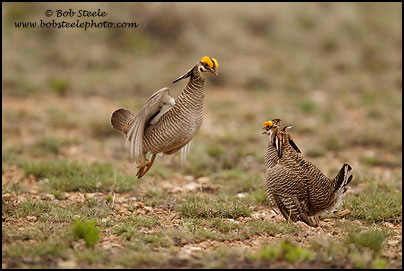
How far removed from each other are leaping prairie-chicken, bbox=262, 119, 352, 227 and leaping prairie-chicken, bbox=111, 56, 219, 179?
0.81 meters

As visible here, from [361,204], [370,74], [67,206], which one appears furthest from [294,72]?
[67,206]

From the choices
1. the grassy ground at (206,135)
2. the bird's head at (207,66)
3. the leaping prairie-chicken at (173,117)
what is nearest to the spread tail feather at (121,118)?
the leaping prairie-chicken at (173,117)

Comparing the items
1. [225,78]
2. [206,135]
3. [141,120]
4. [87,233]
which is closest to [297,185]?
[141,120]

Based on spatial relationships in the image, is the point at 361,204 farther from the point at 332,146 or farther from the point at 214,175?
the point at 332,146

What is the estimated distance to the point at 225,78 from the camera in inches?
508

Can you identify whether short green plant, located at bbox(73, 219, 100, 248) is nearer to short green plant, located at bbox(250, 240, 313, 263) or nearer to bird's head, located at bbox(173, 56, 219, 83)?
short green plant, located at bbox(250, 240, 313, 263)

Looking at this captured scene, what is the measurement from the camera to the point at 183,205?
5738 mm

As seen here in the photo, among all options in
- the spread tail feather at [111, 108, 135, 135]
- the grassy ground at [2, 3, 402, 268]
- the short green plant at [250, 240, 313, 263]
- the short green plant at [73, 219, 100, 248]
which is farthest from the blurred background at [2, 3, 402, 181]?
the short green plant at [250, 240, 313, 263]

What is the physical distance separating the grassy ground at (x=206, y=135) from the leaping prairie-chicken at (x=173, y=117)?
662 millimetres

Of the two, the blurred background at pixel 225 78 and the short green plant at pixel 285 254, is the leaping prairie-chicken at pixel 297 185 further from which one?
the blurred background at pixel 225 78

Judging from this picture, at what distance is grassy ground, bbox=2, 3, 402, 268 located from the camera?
4531 millimetres

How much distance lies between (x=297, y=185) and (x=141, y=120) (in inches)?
67.1

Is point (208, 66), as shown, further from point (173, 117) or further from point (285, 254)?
point (285, 254)

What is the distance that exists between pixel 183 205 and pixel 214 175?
1.97 metres
